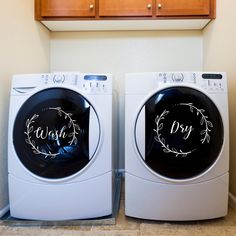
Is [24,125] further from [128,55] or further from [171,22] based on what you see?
[171,22]

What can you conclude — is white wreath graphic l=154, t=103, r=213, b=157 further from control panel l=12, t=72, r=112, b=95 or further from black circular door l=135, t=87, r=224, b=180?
control panel l=12, t=72, r=112, b=95

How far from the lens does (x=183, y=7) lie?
176 centimetres

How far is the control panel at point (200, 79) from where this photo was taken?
1234mm

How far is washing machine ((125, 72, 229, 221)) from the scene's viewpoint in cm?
120

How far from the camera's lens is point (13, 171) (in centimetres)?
127

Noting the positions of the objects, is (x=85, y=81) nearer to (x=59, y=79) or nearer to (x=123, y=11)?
(x=59, y=79)

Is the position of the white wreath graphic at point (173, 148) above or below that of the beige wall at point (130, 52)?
below

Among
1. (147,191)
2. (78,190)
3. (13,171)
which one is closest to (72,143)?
(78,190)

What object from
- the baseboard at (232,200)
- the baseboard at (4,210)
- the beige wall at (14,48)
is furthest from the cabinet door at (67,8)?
the baseboard at (232,200)

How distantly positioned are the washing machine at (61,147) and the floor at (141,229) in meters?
0.08

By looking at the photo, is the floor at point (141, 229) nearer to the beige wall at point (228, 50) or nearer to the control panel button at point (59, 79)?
the beige wall at point (228, 50)

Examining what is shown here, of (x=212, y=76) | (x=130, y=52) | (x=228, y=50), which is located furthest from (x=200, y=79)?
(x=130, y=52)

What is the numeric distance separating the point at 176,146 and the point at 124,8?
48.2 inches

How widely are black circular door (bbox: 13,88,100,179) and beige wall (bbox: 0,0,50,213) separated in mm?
205
